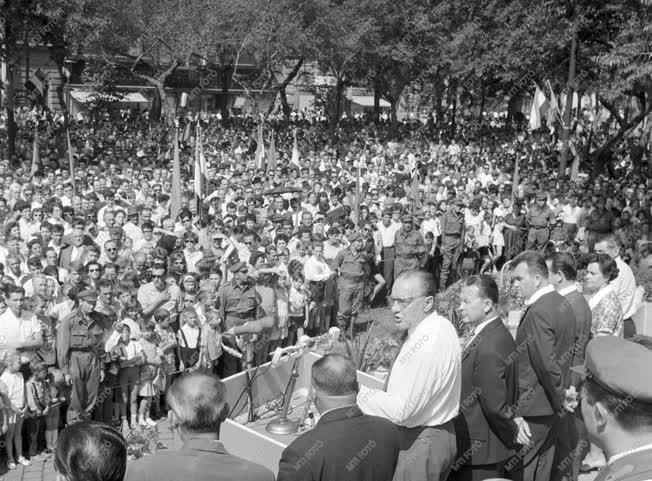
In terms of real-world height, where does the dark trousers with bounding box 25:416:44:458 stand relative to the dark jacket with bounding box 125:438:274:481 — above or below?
below

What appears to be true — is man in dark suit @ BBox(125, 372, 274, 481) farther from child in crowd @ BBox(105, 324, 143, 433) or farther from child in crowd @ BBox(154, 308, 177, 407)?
child in crowd @ BBox(154, 308, 177, 407)

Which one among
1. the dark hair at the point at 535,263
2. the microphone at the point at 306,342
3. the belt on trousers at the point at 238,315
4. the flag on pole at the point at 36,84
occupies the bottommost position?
the belt on trousers at the point at 238,315

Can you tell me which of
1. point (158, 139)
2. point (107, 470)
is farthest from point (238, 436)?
point (158, 139)

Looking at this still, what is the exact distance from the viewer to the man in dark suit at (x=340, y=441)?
3521 mm

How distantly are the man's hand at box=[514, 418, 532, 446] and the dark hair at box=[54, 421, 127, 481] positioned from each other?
9.12ft

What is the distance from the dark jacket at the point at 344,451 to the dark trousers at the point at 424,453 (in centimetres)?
37

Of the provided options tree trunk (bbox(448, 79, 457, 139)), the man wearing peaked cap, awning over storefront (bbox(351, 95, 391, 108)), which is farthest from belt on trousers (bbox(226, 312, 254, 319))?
awning over storefront (bbox(351, 95, 391, 108))

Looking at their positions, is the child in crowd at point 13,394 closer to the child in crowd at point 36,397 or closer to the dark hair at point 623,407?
the child in crowd at point 36,397

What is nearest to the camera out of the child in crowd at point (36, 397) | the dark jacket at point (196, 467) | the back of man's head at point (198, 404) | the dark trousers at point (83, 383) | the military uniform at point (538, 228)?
the dark jacket at point (196, 467)

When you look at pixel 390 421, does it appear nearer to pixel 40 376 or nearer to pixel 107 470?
pixel 107 470

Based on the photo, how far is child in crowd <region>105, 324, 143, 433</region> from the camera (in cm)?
769

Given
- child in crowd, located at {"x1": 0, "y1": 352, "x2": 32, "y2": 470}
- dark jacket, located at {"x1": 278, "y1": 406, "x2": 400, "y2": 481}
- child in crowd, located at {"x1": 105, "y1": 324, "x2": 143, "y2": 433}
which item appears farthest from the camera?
child in crowd, located at {"x1": 105, "y1": 324, "x2": 143, "y2": 433}

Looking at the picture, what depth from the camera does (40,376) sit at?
23.1ft

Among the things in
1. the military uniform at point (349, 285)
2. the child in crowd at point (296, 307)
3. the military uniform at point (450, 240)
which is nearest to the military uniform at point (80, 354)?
the child in crowd at point (296, 307)
